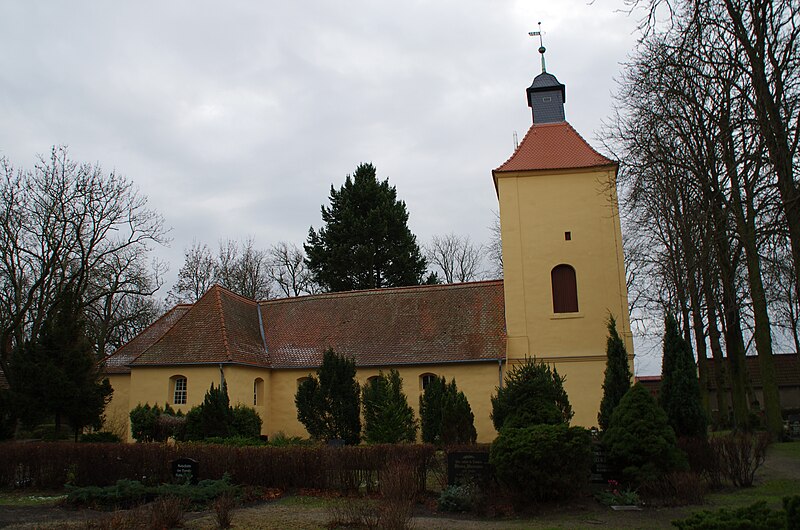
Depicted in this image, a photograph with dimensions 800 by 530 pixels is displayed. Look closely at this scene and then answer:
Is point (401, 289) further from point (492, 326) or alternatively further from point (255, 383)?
point (255, 383)

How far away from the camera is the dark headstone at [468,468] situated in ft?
40.6

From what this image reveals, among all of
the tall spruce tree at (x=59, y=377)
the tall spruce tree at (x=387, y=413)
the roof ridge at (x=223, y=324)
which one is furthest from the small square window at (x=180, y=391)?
the tall spruce tree at (x=387, y=413)

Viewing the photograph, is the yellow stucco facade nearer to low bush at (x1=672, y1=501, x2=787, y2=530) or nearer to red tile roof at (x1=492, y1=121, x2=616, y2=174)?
red tile roof at (x1=492, y1=121, x2=616, y2=174)

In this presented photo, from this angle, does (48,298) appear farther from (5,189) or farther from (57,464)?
(57,464)

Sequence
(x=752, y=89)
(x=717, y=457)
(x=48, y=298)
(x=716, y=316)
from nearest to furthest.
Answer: (x=717, y=457) → (x=752, y=89) → (x=716, y=316) → (x=48, y=298)

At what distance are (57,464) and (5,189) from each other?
17.1 metres

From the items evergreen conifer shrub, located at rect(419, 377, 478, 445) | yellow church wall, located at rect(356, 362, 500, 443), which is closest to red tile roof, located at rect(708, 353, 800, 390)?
yellow church wall, located at rect(356, 362, 500, 443)

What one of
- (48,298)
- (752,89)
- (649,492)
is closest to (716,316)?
(752,89)

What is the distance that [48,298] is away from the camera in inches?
1143

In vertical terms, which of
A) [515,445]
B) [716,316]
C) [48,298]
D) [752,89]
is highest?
[752,89]

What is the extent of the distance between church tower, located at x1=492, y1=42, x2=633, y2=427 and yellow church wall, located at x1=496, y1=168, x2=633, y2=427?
0.12ft

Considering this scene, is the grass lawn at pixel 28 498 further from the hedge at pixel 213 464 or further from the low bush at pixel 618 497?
the low bush at pixel 618 497

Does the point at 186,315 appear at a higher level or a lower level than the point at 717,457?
higher

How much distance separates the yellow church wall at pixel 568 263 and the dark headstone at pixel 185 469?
1346cm
